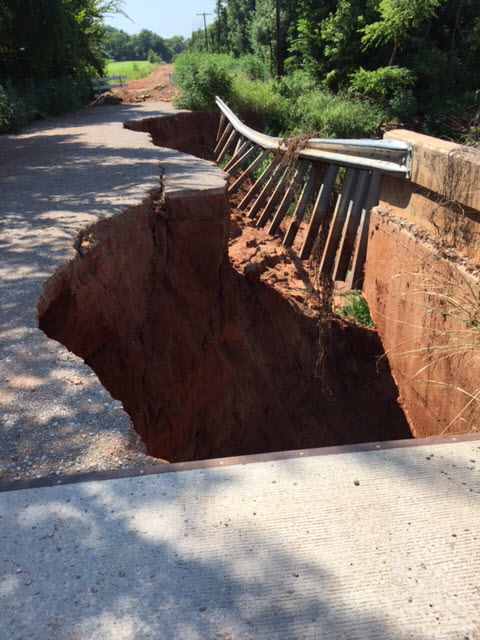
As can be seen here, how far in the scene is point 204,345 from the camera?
632 centimetres

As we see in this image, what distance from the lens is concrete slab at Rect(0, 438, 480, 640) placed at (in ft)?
4.80

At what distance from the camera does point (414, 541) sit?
1733mm

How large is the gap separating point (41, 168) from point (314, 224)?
391 cm

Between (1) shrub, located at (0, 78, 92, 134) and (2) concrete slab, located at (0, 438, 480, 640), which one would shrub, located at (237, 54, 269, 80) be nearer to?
(1) shrub, located at (0, 78, 92, 134)

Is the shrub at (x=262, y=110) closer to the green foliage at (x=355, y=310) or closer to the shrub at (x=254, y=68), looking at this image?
the shrub at (x=254, y=68)

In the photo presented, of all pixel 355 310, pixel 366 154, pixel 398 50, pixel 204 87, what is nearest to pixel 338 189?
pixel 366 154

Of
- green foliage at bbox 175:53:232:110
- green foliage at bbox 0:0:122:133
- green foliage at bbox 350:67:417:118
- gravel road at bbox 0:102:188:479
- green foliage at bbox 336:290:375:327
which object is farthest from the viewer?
green foliage at bbox 350:67:417:118

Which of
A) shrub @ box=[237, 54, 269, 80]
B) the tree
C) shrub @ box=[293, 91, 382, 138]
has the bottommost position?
shrub @ box=[293, 91, 382, 138]

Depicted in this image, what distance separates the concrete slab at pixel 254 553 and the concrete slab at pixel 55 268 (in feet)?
0.85

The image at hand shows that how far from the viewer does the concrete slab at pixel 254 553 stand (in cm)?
146

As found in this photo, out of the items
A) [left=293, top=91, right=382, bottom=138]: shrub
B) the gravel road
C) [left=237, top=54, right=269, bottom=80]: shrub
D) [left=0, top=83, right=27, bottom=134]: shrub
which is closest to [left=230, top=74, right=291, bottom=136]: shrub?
[left=293, top=91, right=382, bottom=138]: shrub

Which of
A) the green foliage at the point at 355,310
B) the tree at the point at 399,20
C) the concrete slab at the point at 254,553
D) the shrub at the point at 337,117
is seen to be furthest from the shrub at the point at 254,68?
the concrete slab at the point at 254,553

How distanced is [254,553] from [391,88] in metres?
19.4

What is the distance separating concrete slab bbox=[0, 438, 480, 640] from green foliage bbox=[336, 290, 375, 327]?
5.41 m
